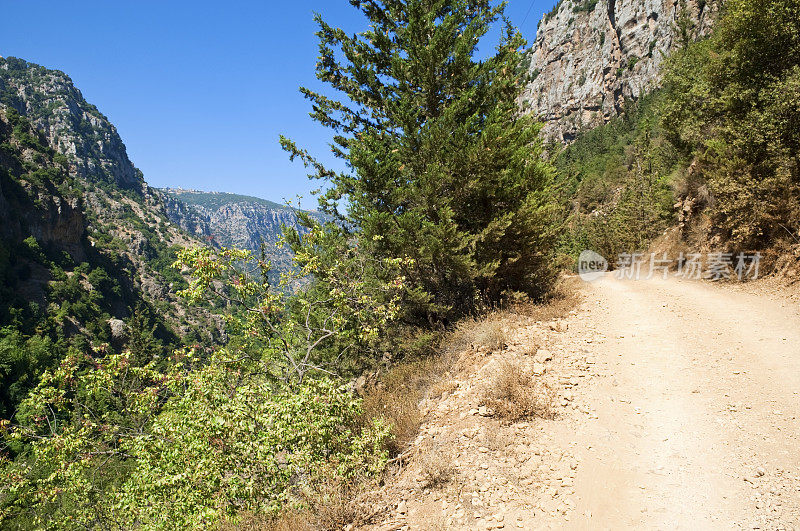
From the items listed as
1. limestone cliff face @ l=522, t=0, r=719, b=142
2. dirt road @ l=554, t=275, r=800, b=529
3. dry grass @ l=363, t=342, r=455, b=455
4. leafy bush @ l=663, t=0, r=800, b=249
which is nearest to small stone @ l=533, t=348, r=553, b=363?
dirt road @ l=554, t=275, r=800, b=529

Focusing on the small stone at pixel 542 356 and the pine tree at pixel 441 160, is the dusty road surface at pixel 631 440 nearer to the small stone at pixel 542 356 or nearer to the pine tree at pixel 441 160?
the small stone at pixel 542 356

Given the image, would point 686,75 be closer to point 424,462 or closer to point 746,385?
point 746,385

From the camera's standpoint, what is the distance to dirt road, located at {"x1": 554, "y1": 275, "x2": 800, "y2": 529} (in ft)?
12.0

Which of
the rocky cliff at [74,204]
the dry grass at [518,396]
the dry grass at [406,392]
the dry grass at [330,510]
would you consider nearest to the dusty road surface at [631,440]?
the dry grass at [518,396]

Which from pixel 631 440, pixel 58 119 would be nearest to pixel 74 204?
pixel 631 440

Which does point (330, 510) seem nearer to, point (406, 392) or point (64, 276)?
point (406, 392)

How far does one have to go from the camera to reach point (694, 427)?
4836mm

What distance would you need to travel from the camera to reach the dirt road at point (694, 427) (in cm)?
365

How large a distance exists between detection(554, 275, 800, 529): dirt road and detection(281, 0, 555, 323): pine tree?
312 centimetres

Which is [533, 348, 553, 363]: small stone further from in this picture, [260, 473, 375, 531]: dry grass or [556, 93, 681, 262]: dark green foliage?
[556, 93, 681, 262]: dark green foliage

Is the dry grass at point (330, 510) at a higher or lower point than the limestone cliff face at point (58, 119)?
lower

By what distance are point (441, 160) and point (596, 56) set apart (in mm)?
155548

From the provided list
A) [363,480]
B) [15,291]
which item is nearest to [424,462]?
[363,480]

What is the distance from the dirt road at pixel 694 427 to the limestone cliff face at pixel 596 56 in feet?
306
